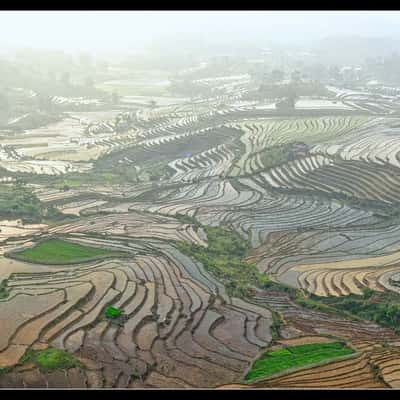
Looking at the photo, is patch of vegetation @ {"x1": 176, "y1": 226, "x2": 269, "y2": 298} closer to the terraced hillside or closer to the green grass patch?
the terraced hillside

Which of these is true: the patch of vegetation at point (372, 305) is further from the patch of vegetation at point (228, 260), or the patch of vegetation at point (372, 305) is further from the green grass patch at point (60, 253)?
the green grass patch at point (60, 253)

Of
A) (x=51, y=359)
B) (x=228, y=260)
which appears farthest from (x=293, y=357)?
(x=228, y=260)

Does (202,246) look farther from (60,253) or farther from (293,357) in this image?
(293,357)

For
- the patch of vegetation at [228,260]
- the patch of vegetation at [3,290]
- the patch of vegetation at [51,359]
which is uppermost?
the patch of vegetation at [51,359]

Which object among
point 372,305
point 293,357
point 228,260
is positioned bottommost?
point 228,260

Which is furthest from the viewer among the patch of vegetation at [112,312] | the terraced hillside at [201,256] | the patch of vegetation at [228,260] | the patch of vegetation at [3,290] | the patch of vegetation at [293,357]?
the patch of vegetation at [228,260]

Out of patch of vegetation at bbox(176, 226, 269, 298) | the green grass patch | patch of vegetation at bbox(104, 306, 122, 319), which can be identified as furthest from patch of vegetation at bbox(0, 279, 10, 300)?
patch of vegetation at bbox(176, 226, 269, 298)

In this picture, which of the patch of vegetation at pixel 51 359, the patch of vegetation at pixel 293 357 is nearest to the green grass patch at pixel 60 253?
the patch of vegetation at pixel 51 359
